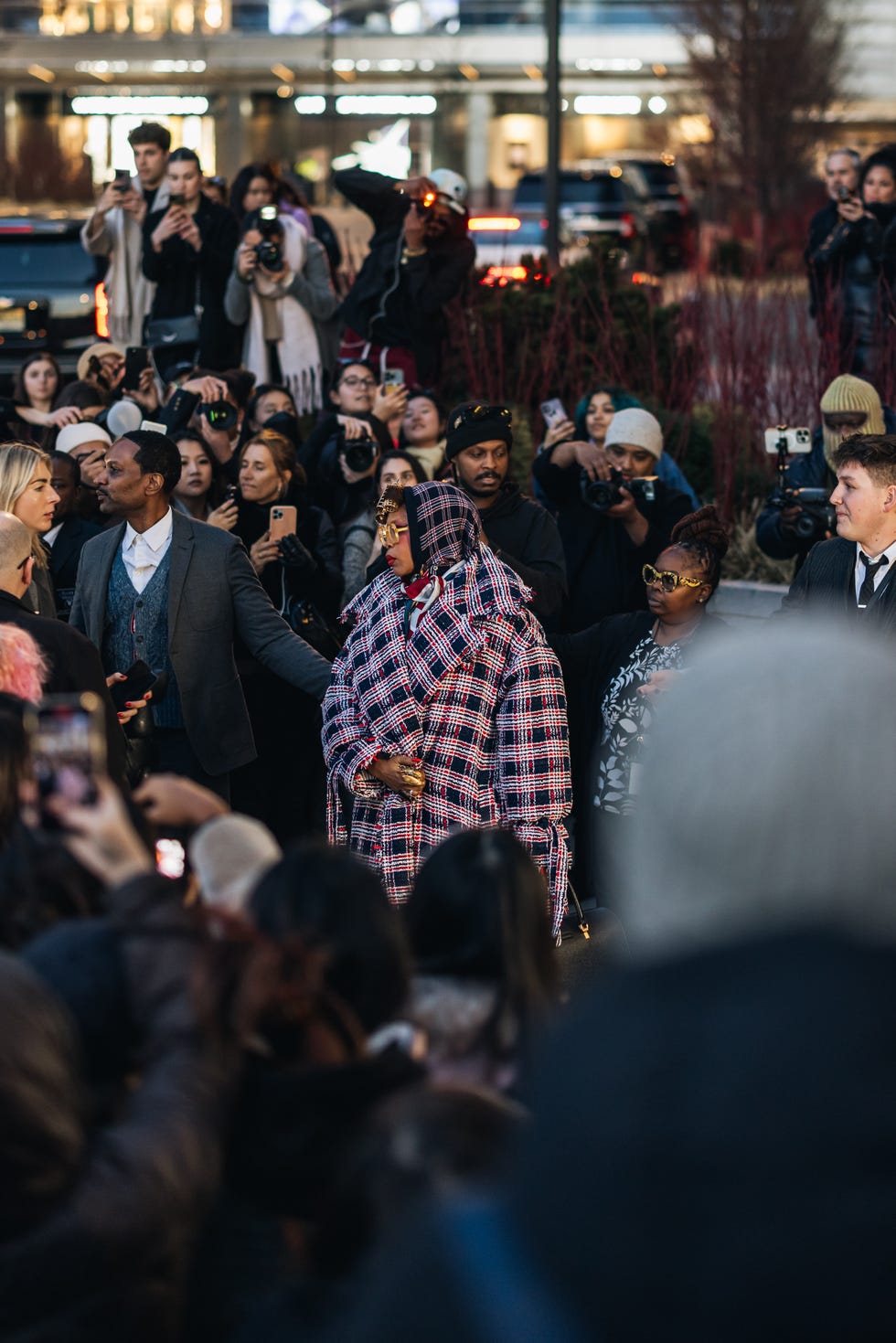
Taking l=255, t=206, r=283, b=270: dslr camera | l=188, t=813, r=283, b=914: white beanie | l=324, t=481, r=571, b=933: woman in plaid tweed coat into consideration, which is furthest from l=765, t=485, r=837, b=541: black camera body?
l=188, t=813, r=283, b=914: white beanie

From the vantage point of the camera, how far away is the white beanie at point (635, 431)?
313 inches

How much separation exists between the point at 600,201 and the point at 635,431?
19.1 metres

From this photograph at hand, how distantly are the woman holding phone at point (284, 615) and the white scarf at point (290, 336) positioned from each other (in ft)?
9.39

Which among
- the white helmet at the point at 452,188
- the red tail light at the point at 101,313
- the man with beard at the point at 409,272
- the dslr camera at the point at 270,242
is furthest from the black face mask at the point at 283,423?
the red tail light at the point at 101,313

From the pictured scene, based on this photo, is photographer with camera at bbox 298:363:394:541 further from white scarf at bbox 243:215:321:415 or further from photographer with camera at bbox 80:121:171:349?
photographer with camera at bbox 80:121:171:349

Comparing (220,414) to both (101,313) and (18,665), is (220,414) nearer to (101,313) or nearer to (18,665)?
(18,665)

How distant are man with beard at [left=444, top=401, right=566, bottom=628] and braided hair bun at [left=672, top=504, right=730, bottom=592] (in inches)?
28.4

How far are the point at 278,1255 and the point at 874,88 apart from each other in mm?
49229

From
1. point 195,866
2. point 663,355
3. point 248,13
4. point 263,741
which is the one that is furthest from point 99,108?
point 195,866

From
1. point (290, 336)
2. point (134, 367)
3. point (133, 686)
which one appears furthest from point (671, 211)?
point (133, 686)

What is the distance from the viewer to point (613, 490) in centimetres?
747

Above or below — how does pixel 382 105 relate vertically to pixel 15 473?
above

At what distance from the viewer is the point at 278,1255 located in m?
2.38

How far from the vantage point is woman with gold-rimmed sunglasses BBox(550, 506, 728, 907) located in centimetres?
610
